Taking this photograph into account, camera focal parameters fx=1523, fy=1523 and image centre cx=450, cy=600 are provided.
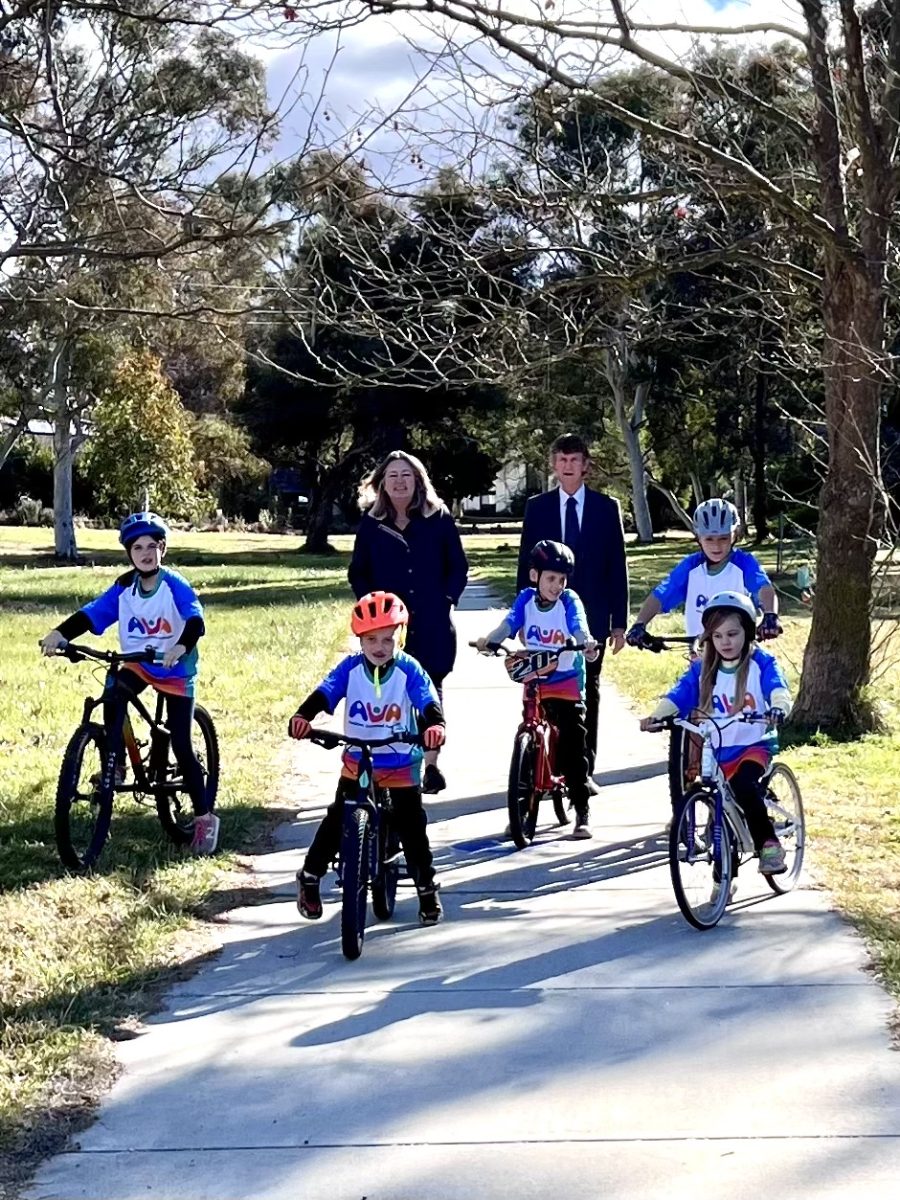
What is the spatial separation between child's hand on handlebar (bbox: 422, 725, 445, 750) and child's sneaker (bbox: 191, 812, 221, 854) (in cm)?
203

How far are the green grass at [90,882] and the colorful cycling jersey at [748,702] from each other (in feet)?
7.45

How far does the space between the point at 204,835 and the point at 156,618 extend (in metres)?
1.09

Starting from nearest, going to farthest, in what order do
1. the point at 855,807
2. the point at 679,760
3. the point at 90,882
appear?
the point at 90,882
the point at 679,760
the point at 855,807

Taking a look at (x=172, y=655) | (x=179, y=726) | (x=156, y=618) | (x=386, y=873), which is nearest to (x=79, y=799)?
(x=179, y=726)

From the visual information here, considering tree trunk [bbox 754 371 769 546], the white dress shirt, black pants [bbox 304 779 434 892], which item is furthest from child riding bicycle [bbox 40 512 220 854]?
tree trunk [bbox 754 371 769 546]

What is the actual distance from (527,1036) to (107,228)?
Result: 9776mm

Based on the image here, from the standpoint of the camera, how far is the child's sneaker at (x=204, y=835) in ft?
24.5

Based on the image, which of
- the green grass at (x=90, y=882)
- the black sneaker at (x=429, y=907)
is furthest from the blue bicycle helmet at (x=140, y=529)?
the black sneaker at (x=429, y=907)

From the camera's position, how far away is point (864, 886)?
680 centimetres

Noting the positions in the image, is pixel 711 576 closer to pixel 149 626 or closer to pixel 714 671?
pixel 714 671

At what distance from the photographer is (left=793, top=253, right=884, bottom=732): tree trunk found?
34.2 feet

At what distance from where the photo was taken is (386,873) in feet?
20.5

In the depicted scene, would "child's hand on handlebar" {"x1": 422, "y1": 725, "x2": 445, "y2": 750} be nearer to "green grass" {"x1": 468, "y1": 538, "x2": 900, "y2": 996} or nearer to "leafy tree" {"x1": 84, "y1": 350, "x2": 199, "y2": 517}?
"green grass" {"x1": 468, "y1": 538, "x2": 900, "y2": 996}

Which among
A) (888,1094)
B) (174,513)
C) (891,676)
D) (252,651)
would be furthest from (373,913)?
(174,513)
